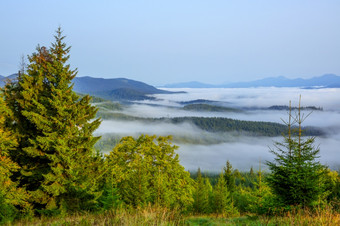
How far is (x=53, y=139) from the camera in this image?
1892 cm

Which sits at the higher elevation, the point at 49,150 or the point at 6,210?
the point at 49,150

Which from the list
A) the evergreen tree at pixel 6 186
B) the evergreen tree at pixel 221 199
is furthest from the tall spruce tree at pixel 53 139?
the evergreen tree at pixel 221 199

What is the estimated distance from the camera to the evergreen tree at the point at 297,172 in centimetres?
1239

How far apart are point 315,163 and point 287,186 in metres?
1.73

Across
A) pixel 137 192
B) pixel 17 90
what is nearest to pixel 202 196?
pixel 137 192

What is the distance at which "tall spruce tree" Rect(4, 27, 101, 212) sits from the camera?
1873cm

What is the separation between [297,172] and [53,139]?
1582 centimetres

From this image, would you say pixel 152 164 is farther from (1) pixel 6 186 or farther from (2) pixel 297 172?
(2) pixel 297 172

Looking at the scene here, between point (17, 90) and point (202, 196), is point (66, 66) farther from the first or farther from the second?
point (202, 196)

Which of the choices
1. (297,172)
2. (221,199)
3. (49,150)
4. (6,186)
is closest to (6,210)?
(6,186)

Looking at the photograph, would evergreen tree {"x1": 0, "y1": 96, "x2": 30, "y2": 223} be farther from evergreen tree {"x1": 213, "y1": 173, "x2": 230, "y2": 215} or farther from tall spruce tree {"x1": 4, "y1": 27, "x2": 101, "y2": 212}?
evergreen tree {"x1": 213, "y1": 173, "x2": 230, "y2": 215}

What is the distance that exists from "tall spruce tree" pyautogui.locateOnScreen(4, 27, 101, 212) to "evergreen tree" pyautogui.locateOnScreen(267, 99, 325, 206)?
12824 mm

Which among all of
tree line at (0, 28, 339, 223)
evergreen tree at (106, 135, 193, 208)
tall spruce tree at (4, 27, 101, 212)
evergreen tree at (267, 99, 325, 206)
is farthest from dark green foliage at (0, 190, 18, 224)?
evergreen tree at (267, 99, 325, 206)

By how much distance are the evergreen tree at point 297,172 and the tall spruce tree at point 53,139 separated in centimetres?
1282
